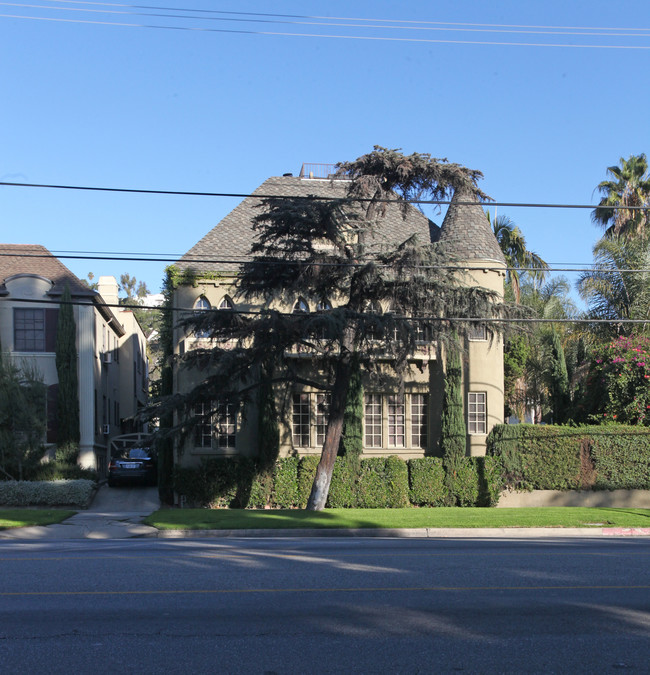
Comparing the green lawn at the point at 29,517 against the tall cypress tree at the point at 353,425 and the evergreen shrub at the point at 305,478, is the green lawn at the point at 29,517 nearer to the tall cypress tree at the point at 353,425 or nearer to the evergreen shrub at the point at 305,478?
→ the evergreen shrub at the point at 305,478

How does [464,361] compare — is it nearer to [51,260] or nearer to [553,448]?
[553,448]

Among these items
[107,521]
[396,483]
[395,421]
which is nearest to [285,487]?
[396,483]

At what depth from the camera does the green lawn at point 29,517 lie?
61.1 feet

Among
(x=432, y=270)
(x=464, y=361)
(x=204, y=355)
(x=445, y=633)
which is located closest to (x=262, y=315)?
(x=204, y=355)

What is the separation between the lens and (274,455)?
25234 mm

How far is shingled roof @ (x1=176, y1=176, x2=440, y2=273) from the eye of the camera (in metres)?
26.7

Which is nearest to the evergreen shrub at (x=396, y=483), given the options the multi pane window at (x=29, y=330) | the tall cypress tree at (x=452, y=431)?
the tall cypress tree at (x=452, y=431)

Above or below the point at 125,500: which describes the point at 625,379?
above

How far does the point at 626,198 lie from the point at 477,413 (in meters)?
14.5

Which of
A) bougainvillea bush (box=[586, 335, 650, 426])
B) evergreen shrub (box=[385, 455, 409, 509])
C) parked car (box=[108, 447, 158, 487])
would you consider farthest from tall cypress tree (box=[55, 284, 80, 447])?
bougainvillea bush (box=[586, 335, 650, 426])

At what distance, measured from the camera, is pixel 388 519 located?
762 inches

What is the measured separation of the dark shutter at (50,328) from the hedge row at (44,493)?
210 inches

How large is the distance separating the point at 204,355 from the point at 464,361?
9506mm

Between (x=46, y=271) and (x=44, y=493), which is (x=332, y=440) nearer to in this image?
(x=44, y=493)
